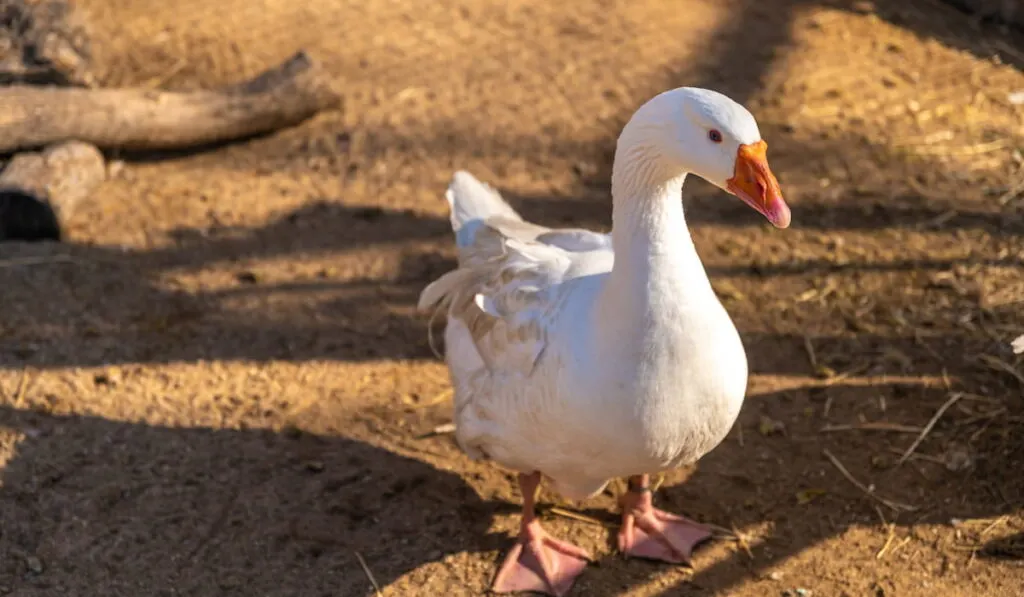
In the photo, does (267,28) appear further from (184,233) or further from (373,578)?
(373,578)

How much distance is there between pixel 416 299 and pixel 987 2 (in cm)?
375

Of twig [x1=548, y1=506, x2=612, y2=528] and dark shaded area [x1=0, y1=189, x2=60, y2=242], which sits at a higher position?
dark shaded area [x1=0, y1=189, x2=60, y2=242]

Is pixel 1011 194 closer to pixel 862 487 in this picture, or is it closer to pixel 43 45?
pixel 862 487

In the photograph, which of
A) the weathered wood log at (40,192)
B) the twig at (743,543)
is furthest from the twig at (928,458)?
the weathered wood log at (40,192)

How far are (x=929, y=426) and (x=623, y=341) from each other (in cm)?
155

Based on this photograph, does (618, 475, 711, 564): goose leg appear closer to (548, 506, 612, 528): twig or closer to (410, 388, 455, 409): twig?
(548, 506, 612, 528): twig

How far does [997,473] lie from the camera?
3725 mm

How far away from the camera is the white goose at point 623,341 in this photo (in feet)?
9.05

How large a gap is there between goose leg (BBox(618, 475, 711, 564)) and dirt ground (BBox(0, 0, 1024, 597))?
5 cm

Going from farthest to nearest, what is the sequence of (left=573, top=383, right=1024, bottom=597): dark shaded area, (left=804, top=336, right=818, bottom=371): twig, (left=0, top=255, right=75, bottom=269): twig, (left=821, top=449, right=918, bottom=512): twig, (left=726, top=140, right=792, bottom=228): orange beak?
(left=0, top=255, right=75, bottom=269): twig, (left=804, top=336, right=818, bottom=371): twig, (left=821, top=449, right=918, bottom=512): twig, (left=573, top=383, right=1024, bottom=597): dark shaded area, (left=726, top=140, right=792, bottom=228): orange beak

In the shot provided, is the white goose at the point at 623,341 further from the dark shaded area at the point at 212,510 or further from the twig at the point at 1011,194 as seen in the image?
the twig at the point at 1011,194

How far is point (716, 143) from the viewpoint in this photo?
2719 millimetres

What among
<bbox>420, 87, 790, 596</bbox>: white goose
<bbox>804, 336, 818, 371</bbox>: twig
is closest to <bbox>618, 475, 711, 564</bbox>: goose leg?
<bbox>420, 87, 790, 596</bbox>: white goose

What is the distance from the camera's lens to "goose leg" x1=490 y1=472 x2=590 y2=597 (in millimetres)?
3414
